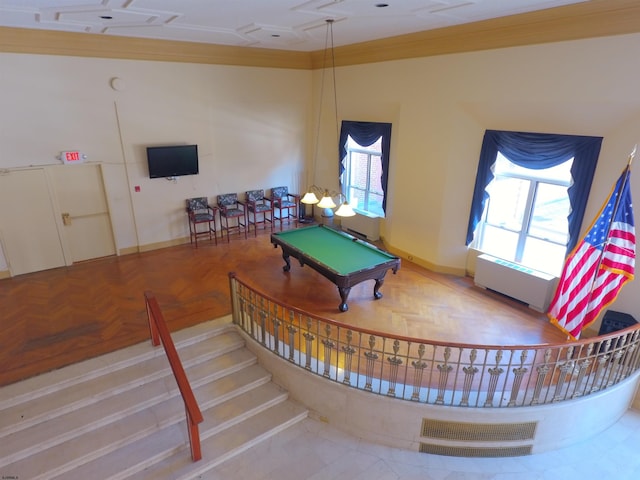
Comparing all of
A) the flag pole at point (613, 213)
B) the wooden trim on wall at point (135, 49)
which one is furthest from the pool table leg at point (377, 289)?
the wooden trim on wall at point (135, 49)

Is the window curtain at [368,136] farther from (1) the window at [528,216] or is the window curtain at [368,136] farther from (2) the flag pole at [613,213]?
(2) the flag pole at [613,213]

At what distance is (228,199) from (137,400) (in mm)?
5186

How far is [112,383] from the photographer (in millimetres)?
4457

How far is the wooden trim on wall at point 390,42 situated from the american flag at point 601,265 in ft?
6.07

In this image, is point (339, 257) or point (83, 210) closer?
point (339, 257)

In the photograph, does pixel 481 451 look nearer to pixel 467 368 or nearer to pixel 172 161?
pixel 467 368

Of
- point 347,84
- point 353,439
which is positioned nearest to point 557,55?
point 347,84

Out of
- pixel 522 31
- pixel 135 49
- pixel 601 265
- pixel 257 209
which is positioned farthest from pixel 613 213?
pixel 135 49

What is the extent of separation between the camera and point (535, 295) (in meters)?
5.89

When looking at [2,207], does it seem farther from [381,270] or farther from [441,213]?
[441,213]

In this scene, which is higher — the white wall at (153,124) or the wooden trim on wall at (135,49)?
the wooden trim on wall at (135,49)

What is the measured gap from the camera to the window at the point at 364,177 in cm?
872

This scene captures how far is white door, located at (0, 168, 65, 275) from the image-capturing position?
656 centimetres

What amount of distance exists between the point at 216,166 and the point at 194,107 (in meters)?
1.27
